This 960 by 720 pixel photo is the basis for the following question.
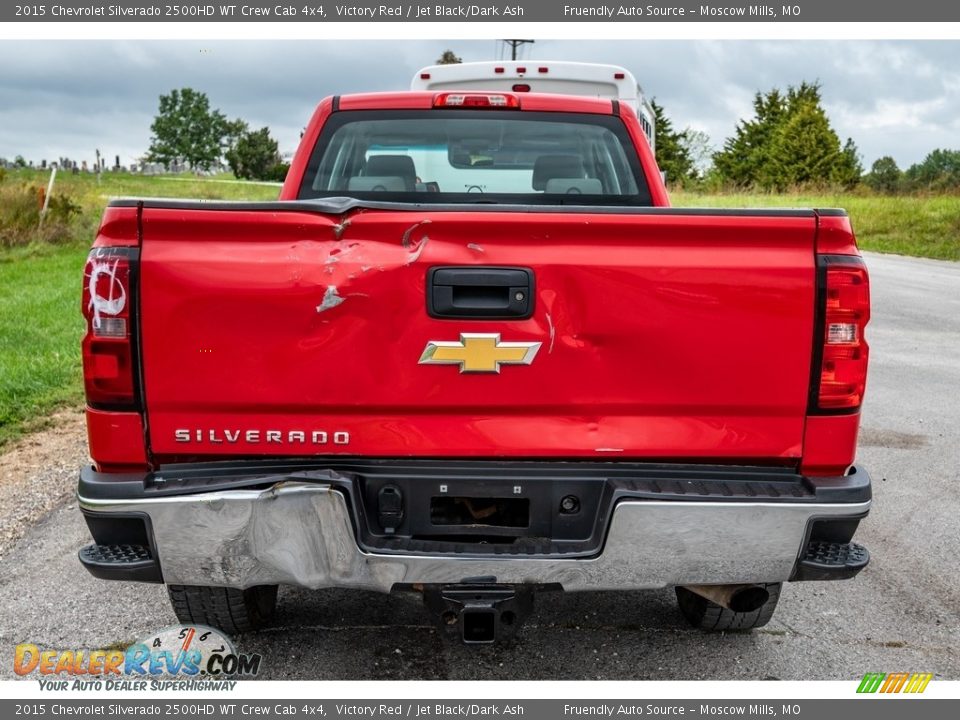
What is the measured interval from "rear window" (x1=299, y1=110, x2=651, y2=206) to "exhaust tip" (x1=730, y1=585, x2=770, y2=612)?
1.98 meters

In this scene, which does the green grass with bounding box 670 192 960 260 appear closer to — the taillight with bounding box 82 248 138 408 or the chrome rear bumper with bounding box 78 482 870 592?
the chrome rear bumper with bounding box 78 482 870 592

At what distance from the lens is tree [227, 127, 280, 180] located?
88250 mm

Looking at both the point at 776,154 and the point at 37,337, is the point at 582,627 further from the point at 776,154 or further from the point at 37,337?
the point at 776,154

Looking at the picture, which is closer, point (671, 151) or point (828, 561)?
point (828, 561)

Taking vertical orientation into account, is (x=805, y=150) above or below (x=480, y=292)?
above

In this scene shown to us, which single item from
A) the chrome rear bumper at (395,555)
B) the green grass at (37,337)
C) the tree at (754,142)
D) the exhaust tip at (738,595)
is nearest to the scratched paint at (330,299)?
the chrome rear bumper at (395,555)

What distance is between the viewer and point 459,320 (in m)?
2.71

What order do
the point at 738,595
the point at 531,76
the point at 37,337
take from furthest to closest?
the point at 531,76 < the point at 37,337 < the point at 738,595

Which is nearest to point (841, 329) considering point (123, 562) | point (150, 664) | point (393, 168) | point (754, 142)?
point (123, 562)

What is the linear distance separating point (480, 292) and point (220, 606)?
1.56m

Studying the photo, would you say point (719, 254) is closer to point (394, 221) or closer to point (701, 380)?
point (701, 380)

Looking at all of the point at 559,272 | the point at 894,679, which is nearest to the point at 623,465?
the point at 559,272

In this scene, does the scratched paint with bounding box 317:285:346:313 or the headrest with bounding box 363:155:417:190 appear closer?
the scratched paint with bounding box 317:285:346:313

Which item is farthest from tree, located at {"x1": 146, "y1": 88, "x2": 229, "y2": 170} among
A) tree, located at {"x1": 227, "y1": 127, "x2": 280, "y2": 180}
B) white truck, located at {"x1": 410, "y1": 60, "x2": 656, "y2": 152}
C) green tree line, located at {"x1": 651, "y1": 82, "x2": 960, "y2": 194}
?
white truck, located at {"x1": 410, "y1": 60, "x2": 656, "y2": 152}
